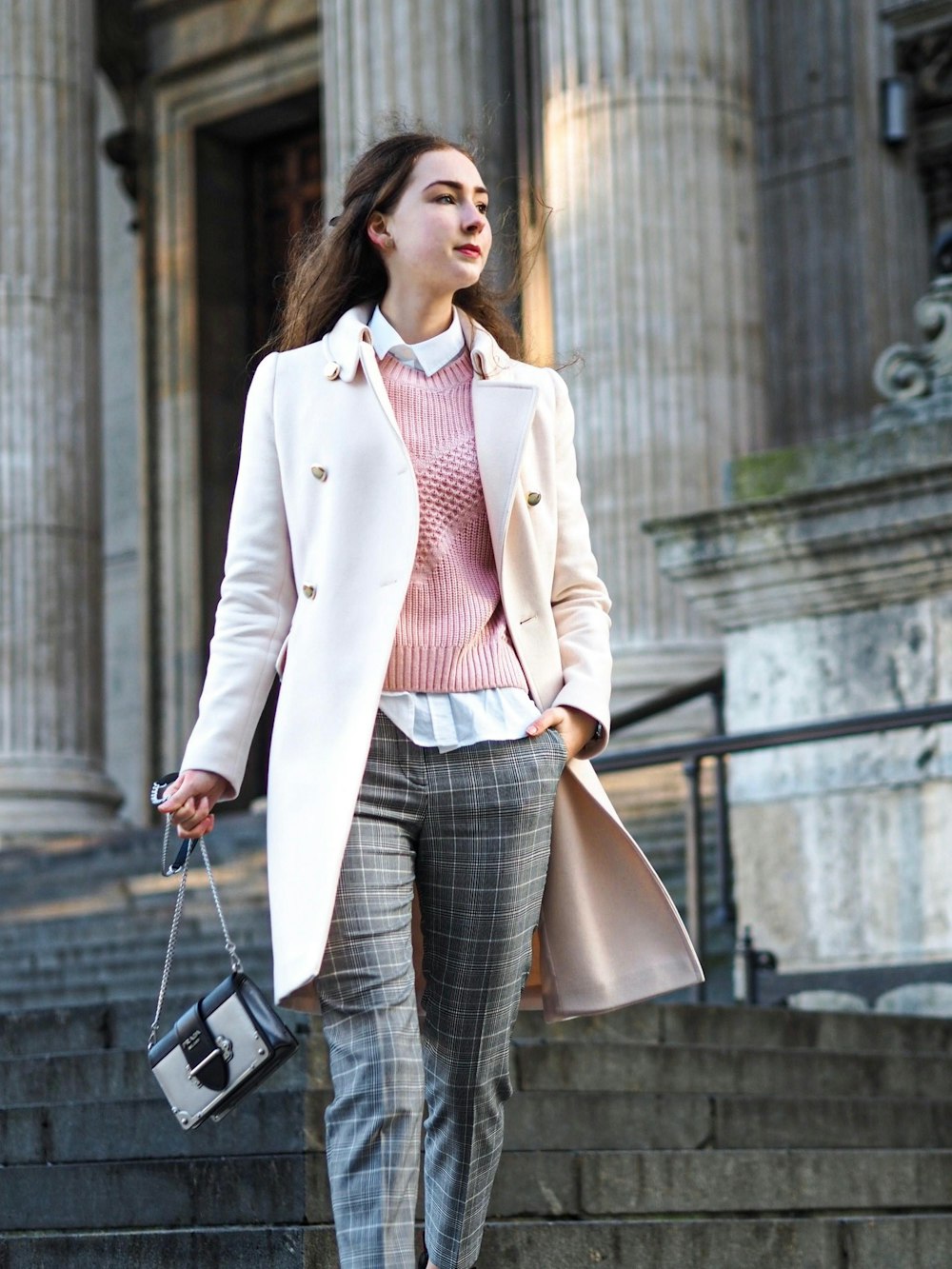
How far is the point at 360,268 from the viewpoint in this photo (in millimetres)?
4270

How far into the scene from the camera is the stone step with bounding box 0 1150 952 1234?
507cm

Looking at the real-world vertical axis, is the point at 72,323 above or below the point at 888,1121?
above

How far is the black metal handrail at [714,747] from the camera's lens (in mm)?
7930

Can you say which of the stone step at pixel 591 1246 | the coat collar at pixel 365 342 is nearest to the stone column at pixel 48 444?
the stone step at pixel 591 1246

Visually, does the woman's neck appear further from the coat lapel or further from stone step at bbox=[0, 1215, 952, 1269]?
stone step at bbox=[0, 1215, 952, 1269]

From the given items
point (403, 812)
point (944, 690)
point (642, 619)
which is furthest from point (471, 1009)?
point (642, 619)

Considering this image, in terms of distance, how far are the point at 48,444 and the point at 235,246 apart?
16.9 ft

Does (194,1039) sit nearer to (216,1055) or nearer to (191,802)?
(216,1055)

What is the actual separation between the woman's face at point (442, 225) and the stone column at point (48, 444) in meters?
12.1

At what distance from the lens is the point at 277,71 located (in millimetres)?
20203

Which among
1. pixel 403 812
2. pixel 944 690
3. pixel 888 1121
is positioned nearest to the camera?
pixel 403 812

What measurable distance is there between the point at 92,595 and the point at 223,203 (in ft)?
18.2

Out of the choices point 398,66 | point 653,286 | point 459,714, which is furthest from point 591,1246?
point 398,66

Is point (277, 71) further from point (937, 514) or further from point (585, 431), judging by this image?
point (937, 514)
